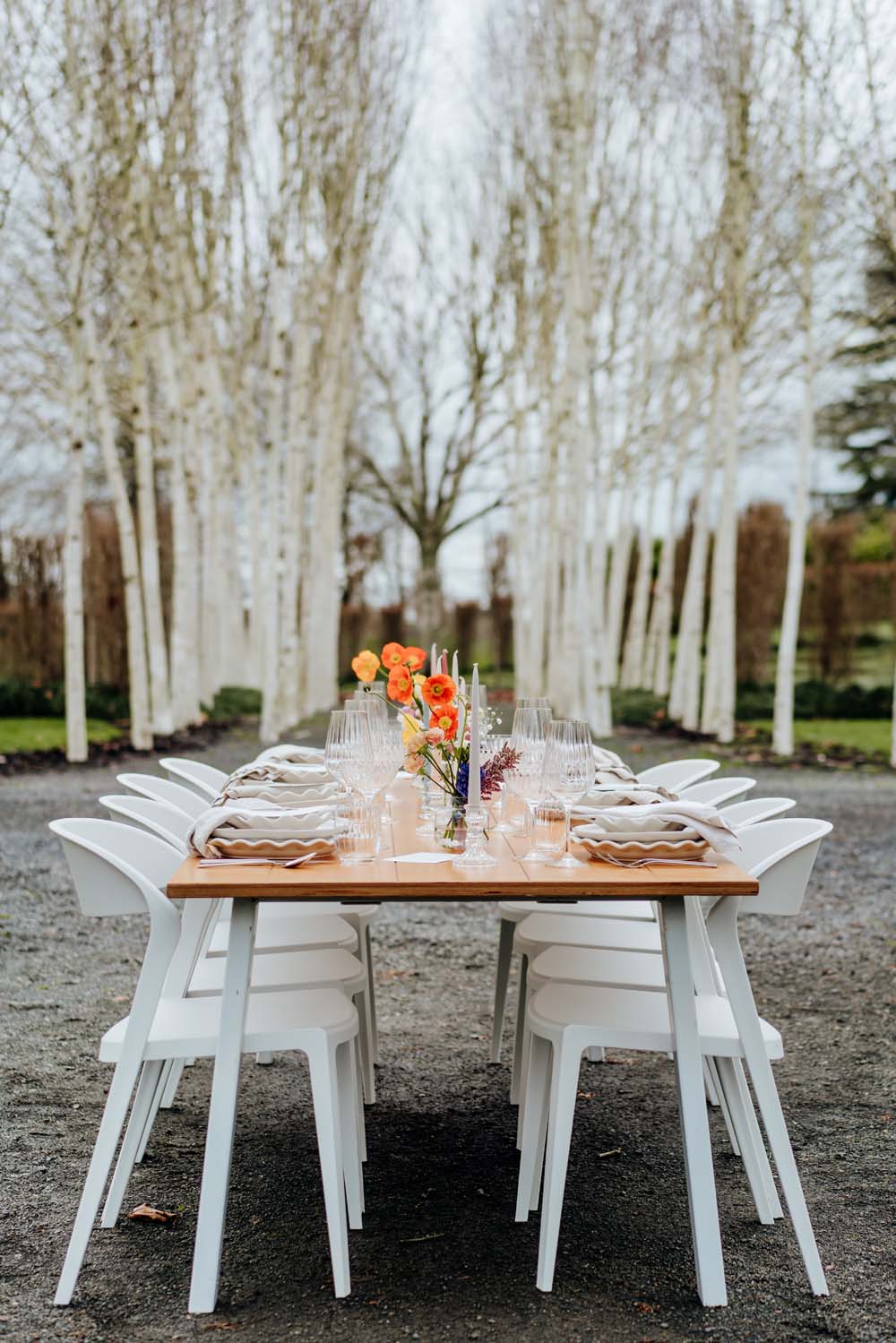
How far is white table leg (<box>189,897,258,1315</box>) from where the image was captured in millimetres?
2838

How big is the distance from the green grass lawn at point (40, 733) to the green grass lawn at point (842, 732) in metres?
8.25

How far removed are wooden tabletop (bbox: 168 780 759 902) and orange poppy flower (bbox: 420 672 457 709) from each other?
51 cm

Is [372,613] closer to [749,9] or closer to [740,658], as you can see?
[740,658]

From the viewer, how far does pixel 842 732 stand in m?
16.4

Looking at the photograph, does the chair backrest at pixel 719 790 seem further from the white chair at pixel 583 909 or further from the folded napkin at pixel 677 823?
the folded napkin at pixel 677 823

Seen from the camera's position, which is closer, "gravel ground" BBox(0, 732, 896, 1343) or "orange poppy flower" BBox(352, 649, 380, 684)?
"gravel ground" BBox(0, 732, 896, 1343)

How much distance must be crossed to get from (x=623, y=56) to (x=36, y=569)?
33.4 feet

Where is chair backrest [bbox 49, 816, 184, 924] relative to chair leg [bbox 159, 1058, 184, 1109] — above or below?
above

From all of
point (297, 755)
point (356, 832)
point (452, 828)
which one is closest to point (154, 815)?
point (356, 832)

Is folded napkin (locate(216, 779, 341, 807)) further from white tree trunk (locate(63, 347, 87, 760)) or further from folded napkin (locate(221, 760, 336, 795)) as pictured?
white tree trunk (locate(63, 347, 87, 760))

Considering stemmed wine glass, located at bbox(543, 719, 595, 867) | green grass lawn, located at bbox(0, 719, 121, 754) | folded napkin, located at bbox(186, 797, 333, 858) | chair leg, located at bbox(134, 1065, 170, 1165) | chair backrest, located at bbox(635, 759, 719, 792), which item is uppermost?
stemmed wine glass, located at bbox(543, 719, 595, 867)

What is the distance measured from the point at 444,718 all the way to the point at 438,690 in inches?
3.6

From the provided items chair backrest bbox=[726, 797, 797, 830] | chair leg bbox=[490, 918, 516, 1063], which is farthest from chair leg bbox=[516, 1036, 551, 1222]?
chair leg bbox=[490, 918, 516, 1063]

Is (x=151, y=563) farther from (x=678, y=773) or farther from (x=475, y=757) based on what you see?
(x=475, y=757)
